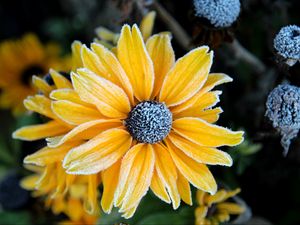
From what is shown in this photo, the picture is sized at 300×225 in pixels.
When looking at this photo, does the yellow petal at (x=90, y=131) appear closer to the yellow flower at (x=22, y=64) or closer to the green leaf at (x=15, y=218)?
the green leaf at (x=15, y=218)

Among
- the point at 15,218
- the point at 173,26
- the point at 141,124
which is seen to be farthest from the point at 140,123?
the point at 15,218

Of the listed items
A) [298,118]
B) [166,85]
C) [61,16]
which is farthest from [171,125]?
[61,16]

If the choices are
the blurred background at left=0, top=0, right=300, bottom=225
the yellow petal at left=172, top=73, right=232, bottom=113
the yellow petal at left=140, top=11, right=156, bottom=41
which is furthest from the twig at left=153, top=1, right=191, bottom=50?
the yellow petal at left=172, top=73, right=232, bottom=113

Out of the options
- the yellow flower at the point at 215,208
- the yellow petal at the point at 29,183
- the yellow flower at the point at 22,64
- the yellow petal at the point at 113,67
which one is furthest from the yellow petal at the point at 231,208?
the yellow flower at the point at 22,64

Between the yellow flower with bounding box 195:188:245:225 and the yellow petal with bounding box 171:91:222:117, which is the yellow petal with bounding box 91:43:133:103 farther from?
the yellow flower with bounding box 195:188:245:225

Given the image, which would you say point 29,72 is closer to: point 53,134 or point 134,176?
point 53,134
